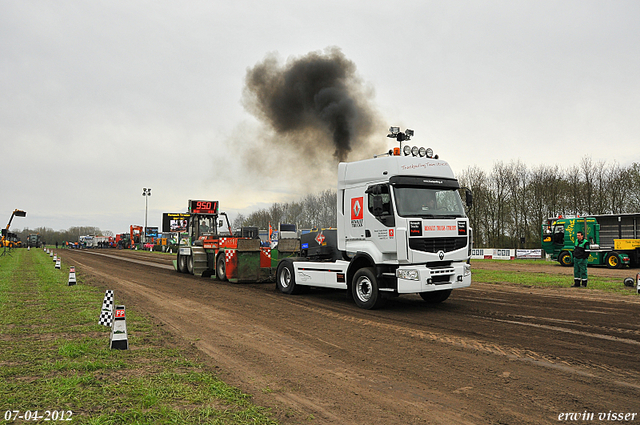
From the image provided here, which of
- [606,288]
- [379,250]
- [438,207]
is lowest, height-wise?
[606,288]

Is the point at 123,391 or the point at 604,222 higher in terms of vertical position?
the point at 604,222

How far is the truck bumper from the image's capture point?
920 cm

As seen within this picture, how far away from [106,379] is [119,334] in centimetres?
145

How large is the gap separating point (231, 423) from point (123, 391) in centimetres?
157

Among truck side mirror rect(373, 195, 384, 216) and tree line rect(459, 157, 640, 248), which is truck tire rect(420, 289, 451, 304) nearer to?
truck side mirror rect(373, 195, 384, 216)

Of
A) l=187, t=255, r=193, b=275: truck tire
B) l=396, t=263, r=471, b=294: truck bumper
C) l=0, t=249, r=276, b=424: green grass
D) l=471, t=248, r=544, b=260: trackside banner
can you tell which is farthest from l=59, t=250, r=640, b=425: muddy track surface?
l=471, t=248, r=544, b=260: trackside banner

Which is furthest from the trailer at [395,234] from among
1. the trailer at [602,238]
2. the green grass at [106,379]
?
the trailer at [602,238]

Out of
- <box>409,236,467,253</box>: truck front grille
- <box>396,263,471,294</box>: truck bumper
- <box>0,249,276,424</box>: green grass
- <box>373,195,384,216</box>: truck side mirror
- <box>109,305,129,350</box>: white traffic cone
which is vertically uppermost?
<box>373,195,384,216</box>: truck side mirror

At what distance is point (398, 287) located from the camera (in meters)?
9.38

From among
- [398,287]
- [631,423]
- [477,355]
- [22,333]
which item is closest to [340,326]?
[398,287]

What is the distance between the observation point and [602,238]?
88.1 ft

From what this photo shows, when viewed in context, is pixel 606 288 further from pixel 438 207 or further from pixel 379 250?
pixel 379 250

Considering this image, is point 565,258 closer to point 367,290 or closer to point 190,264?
point 367,290

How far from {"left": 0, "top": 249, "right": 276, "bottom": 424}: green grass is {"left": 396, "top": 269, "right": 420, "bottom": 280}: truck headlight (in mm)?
4993
